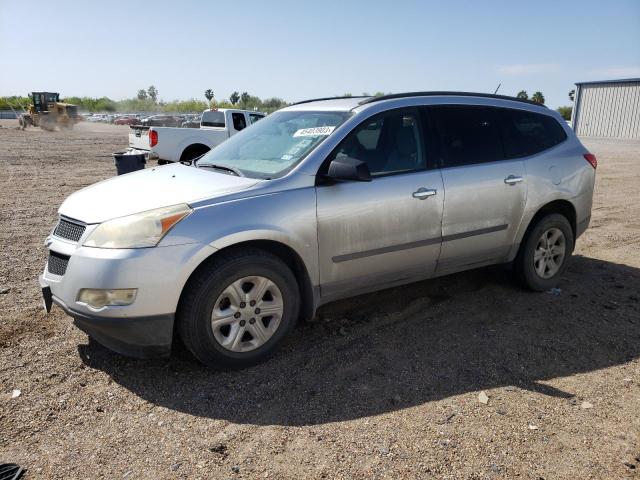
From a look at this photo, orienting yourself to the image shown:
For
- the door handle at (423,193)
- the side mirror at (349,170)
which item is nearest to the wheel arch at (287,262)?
the side mirror at (349,170)

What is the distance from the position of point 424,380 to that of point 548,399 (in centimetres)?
77

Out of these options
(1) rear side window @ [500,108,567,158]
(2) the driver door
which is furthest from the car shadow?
(1) rear side window @ [500,108,567,158]

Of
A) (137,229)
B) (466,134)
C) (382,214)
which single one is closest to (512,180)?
(466,134)

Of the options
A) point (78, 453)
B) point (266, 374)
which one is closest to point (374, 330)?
point (266, 374)

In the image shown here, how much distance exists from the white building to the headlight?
34.5 m

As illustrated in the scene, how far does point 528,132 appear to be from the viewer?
4.98 metres

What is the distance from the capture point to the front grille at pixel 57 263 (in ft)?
11.0

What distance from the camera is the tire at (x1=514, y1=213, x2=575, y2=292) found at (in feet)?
16.2

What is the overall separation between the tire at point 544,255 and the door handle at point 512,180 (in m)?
0.57

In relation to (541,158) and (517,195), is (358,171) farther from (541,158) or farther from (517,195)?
(541,158)

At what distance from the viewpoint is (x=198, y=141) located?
493 inches

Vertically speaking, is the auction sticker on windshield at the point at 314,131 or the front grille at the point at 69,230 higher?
the auction sticker on windshield at the point at 314,131

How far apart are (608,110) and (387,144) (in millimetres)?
34024

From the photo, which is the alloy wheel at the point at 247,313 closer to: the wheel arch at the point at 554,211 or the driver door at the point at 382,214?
the driver door at the point at 382,214
